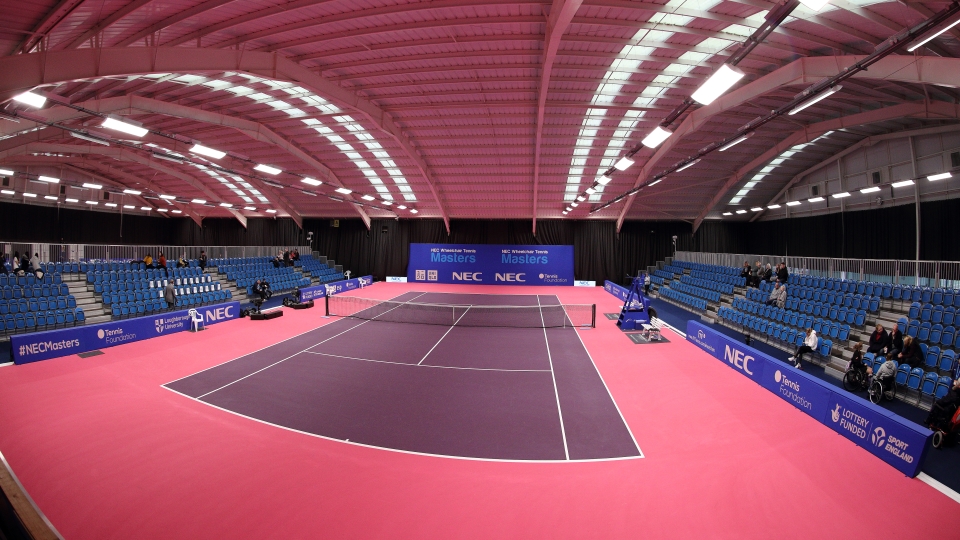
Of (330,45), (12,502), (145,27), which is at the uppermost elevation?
(330,45)

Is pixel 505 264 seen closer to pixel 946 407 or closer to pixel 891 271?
pixel 891 271

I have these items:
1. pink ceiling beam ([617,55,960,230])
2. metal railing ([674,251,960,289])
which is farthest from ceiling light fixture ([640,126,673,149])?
metal railing ([674,251,960,289])

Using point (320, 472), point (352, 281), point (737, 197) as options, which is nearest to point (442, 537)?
point (320, 472)

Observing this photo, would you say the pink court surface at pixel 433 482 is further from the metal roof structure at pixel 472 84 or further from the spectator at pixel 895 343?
the metal roof structure at pixel 472 84

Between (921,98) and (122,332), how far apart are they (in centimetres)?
3482

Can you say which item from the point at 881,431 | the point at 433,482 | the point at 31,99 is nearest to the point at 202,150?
the point at 31,99

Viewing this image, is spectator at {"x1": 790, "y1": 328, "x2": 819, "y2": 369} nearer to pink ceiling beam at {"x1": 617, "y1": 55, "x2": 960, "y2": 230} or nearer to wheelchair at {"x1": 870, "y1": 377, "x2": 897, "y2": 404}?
wheelchair at {"x1": 870, "y1": 377, "x2": 897, "y2": 404}

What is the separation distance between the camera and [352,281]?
31.9 metres

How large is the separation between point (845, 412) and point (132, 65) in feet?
65.2

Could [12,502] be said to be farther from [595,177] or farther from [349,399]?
[595,177]

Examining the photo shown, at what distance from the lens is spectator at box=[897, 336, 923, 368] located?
366 inches

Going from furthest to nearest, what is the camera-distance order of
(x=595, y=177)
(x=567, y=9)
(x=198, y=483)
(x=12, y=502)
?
(x=595, y=177) < (x=567, y=9) < (x=198, y=483) < (x=12, y=502)

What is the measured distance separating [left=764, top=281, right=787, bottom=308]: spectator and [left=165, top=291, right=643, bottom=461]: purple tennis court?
28.9 ft

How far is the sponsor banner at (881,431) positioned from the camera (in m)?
6.03
